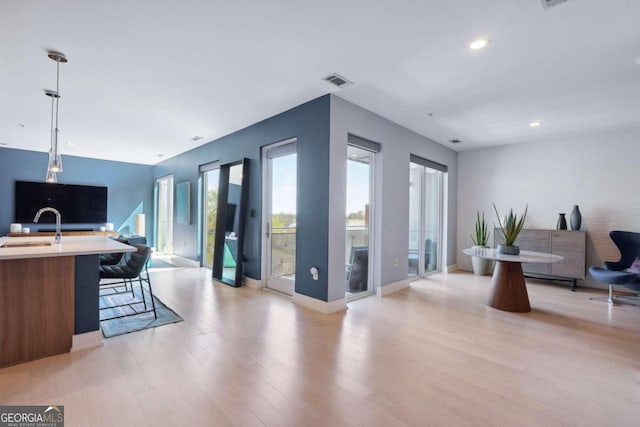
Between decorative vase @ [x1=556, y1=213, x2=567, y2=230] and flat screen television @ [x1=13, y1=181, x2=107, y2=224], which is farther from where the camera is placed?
flat screen television @ [x1=13, y1=181, x2=107, y2=224]

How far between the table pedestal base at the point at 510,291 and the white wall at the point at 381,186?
1.37m

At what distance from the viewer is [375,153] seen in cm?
423

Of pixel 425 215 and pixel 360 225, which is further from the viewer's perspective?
pixel 425 215

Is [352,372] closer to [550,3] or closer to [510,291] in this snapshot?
[510,291]

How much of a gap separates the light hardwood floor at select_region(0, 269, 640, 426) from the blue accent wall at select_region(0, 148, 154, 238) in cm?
590

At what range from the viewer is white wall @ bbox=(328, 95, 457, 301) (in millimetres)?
3457

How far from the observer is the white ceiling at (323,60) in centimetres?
203

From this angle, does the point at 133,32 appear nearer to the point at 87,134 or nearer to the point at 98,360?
the point at 98,360

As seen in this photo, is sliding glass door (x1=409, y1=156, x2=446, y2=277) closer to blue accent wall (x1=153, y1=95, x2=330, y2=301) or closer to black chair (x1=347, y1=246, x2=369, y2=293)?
black chair (x1=347, y1=246, x2=369, y2=293)

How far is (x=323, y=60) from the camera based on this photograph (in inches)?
105

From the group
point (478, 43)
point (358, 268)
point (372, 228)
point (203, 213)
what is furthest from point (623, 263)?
point (203, 213)

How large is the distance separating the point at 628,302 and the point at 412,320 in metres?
3.33

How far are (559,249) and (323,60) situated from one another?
16.2 feet
